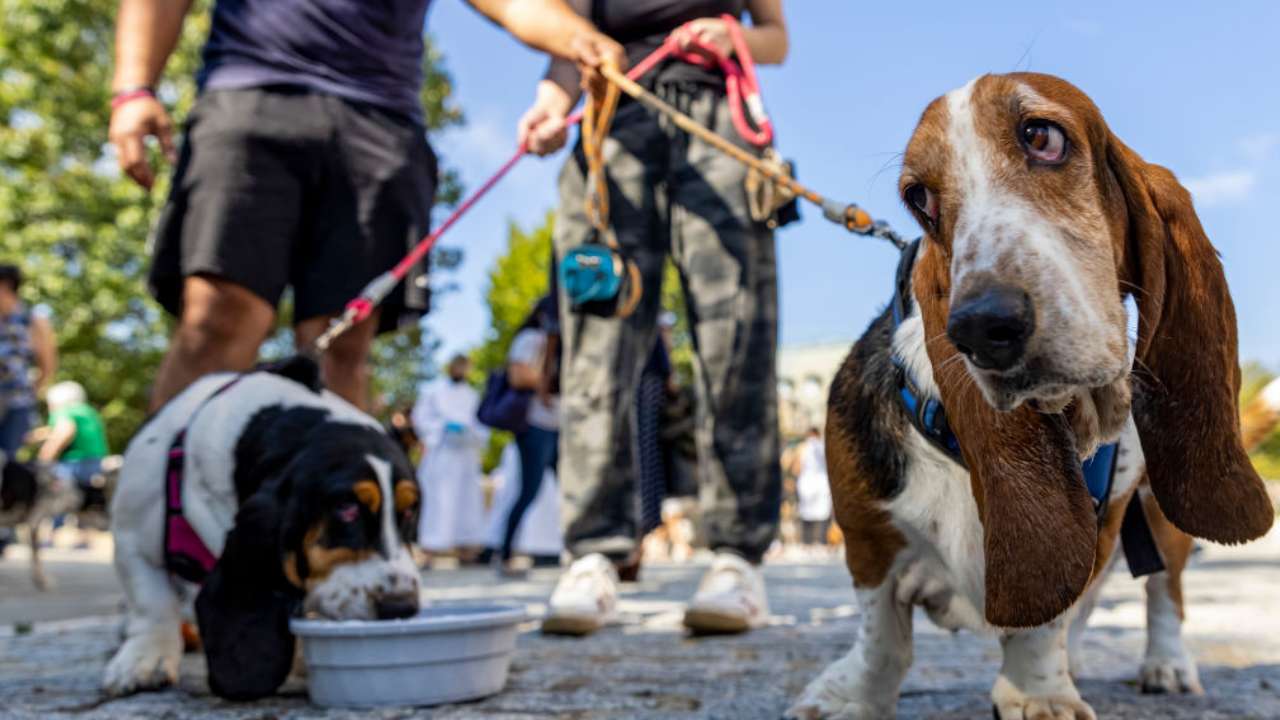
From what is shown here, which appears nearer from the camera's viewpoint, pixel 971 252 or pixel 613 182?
pixel 971 252

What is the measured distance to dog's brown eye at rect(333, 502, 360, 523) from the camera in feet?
7.88

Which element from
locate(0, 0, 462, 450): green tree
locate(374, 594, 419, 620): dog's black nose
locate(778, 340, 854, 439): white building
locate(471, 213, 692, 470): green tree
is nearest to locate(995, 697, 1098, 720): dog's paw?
locate(374, 594, 419, 620): dog's black nose

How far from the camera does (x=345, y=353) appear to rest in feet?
11.6

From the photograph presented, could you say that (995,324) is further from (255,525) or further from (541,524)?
(541,524)

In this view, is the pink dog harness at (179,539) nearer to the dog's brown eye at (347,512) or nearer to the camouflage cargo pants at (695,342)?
the dog's brown eye at (347,512)

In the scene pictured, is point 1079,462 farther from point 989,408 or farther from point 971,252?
point 971,252

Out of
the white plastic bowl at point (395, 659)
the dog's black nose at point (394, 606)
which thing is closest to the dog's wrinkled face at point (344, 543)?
the dog's black nose at point (394, 606)

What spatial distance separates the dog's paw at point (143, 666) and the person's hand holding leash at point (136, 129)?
4.62ft

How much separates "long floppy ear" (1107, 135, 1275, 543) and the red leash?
190 cm

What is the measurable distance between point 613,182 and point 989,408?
2.35m

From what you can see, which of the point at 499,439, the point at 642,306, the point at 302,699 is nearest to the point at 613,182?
the point at 642,306

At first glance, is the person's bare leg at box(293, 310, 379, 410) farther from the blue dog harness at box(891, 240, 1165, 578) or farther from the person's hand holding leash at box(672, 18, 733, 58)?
the blue dog harness at box(891, 240, 1165, 578)

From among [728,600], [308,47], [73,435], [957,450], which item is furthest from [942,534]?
[73,435]

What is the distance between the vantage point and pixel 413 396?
21.5 metres
